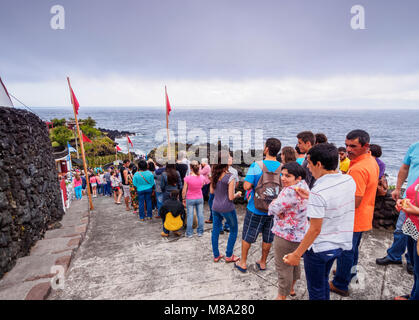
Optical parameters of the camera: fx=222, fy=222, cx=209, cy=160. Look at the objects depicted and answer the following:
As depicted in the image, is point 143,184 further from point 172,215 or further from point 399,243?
point 399,243

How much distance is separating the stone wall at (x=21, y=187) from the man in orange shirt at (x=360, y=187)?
16.2 feet

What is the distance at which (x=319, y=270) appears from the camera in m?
2.11

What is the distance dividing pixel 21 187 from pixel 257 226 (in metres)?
4.65

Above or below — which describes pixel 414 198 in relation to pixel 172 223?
above

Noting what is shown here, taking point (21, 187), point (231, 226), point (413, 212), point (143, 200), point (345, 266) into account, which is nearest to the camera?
point (413, 212)

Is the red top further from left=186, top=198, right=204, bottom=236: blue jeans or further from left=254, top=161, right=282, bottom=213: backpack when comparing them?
left=186, top=198, right=204, bottom=236: blue jeans

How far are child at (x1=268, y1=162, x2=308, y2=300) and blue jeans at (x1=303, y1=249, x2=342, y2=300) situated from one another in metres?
0.31

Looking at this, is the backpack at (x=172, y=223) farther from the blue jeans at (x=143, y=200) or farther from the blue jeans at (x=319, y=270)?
the blue jeans at (x=319, y=270)

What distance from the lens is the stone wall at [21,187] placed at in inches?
146

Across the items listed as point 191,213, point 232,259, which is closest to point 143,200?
point 191,213

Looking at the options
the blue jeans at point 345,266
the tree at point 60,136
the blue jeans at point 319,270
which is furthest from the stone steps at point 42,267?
the tree at point 60,136
